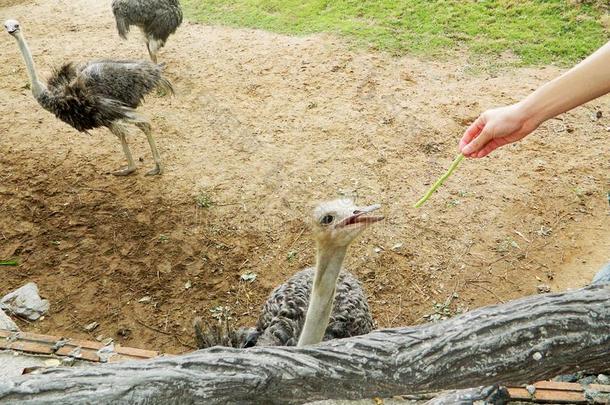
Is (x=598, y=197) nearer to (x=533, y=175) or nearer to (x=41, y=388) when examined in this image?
(x=533, y=175)

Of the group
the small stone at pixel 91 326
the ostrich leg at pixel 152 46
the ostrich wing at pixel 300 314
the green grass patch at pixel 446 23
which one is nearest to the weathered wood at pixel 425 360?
the ostrich wing at pixel 300 314

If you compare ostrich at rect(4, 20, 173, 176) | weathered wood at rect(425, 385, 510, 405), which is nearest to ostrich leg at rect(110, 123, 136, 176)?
ostrich at rect(4, 20, 173, 176)

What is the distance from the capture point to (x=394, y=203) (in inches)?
201

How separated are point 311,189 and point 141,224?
152 cm

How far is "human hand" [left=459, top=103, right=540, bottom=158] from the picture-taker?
7.55 feet

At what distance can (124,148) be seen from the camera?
18.3 ft

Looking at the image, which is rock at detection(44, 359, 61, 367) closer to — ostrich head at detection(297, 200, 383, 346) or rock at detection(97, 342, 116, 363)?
rock at detection(97, 342, 116, 363)

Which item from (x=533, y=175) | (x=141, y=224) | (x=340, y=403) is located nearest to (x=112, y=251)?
(x=141, y=224)

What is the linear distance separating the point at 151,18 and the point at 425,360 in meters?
6.29

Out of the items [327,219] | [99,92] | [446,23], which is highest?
[327,219]

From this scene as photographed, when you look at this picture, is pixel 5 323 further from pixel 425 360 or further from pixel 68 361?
pixel 425 360

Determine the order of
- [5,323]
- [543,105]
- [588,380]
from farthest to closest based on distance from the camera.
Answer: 1. [5,323]
2. [588,380]
3. [543,105]

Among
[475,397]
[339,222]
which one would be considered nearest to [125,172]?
[339,222]

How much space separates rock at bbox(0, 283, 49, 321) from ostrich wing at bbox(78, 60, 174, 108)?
192 centimetres
